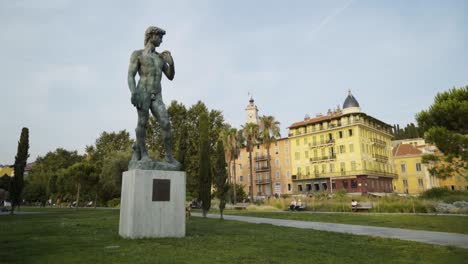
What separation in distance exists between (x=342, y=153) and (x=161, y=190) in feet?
155

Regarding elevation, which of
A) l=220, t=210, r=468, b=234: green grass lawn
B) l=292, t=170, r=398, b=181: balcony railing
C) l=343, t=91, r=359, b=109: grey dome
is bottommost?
l=220, t=210, r=468, b=234: green grass lawn

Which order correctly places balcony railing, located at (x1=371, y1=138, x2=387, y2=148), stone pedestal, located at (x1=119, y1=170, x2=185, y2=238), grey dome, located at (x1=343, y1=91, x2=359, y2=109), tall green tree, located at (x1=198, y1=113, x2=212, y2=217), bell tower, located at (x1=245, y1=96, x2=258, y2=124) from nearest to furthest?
stone pedestal, located at (x1=119, y1=170, x2=185, y2=238), tall green tree, located at (x1=198, y1=113, x2=212, y2=217), grey dome, located at (x1=343, y1=91, x2=359, y2=109), balcony railing, located at (x1=371, y1=138, x2=387, y2=148), bell tower, located at (x1=245, y1=96, x2=258, y2=124)

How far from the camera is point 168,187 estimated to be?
7.44m

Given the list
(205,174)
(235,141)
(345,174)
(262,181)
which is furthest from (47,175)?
(345,174)

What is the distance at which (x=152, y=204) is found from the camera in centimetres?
712

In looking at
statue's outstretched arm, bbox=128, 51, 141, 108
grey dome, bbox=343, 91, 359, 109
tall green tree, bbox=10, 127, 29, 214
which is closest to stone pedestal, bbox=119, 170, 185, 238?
statue's outstretched arm, bbox=128, 51, 141, 108

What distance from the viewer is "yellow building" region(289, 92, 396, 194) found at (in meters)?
48.8

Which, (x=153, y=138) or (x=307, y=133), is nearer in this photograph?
(x=153, y=138)

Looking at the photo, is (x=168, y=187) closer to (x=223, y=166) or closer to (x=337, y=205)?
(x=223, y=166)

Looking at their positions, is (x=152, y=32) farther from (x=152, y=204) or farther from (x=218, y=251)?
(x=218, y=251)

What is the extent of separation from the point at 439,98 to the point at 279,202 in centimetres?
1699

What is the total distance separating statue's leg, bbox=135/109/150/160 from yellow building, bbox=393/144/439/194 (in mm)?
57680

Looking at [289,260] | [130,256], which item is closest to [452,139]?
[289,260]

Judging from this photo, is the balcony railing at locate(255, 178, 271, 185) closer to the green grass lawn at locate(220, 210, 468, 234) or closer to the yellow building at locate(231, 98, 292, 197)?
the yellow building at locate(231, 98, 292, 197)
